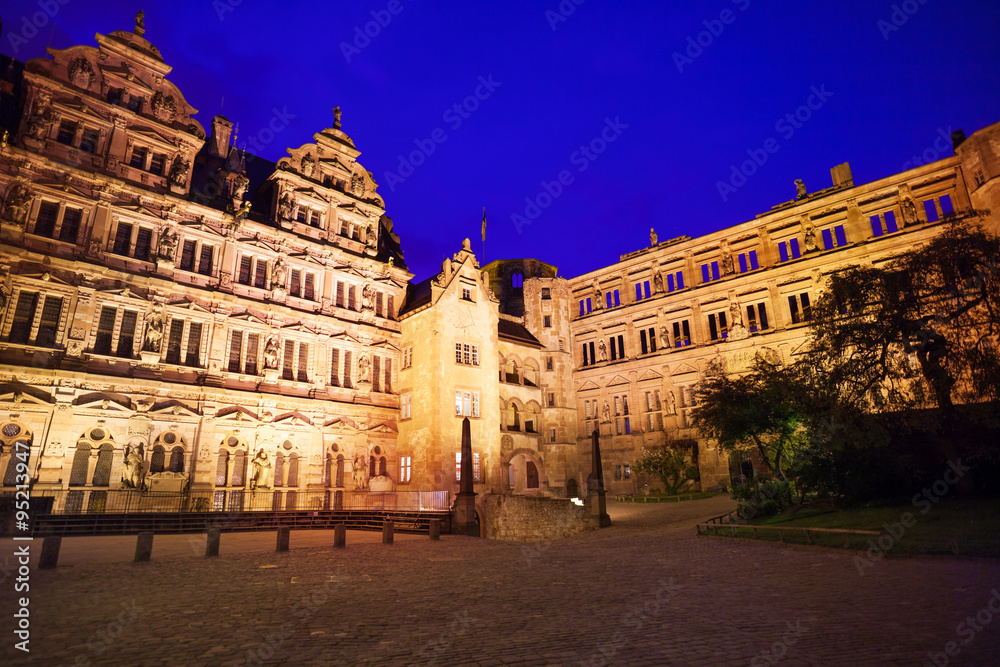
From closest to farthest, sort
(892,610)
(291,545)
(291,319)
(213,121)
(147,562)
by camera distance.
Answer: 1. (892,610)
2. (147,562)
3. (291,545)
4. (291,319)
5. (213,121)

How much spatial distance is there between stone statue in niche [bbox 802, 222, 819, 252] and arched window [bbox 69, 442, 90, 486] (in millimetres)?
50096

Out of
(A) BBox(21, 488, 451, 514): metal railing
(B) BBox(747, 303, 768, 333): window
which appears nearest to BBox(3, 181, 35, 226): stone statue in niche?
(A) BBox(21, 488, 451, 514): metal railing

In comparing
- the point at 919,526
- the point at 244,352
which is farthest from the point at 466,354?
the point at 919,526

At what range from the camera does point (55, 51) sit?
28125 millimetres

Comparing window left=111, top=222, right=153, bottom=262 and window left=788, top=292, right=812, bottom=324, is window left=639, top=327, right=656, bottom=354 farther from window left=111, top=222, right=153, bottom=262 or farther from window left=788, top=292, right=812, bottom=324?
window left=111, top=222, right=153, bottom=262

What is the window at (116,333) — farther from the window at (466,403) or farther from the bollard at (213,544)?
the window at (466,403)

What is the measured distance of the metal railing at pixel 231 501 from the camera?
963 inches

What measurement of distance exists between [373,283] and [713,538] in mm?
28240

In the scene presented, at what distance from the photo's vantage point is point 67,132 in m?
28.5

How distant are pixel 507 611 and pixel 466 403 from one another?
90.9ft

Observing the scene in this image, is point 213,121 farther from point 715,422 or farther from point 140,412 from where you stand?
point 715,422

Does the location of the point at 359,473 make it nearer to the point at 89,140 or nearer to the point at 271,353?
the point at 271,353

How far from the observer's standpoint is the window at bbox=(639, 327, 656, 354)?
165 feet

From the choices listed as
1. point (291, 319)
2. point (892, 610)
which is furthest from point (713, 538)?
Result: point (291, 319)
